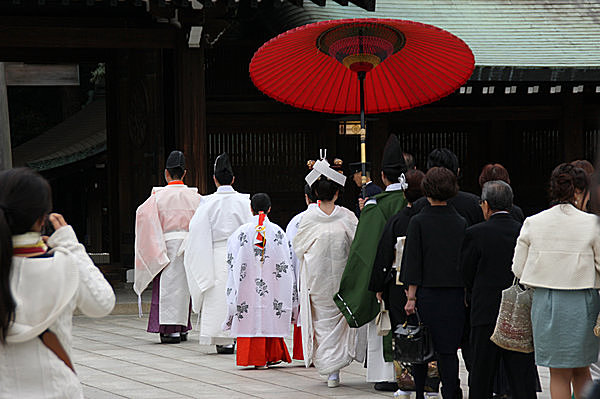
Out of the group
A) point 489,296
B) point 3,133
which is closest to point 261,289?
point 489,296

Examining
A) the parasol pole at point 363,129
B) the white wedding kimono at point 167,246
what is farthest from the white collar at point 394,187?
the white wedding kimono at point 167,246

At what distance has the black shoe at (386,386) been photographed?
6.76 m

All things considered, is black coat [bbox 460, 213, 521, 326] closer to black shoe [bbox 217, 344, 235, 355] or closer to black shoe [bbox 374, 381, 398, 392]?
black shoe [bbox 374, 381, 398, 392]

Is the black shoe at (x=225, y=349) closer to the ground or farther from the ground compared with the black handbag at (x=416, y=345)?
closer to the ground

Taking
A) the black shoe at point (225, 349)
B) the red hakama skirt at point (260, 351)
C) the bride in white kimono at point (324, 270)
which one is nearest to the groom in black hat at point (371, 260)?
A: the bride in white kimono at point (324, 270)

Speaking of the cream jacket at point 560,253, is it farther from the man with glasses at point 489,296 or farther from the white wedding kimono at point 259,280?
the white wedding kimono at point 259,280

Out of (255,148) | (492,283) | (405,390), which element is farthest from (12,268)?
(255,148)

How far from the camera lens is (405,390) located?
20.3 ft

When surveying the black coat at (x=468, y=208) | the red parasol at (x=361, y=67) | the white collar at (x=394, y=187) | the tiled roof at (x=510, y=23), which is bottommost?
the black coat at (x=468, y=208)

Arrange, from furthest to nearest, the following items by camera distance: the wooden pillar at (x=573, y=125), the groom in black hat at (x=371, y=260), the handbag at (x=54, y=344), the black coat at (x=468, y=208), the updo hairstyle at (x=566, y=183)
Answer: the wooden pillar at (x=573, y=125) < the groom in black hat at (x=371, y=260) < the black coat at (x=468, y=208) < the updo hairstyle at (x=566, y=183) < the handbag at (x=54, y=344)

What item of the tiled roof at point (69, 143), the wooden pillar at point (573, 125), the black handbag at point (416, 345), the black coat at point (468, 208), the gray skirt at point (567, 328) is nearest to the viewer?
the gray skirt at point (567, 328)

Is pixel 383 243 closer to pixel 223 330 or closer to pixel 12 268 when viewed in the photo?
pixel 223 330

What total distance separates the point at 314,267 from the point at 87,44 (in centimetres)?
578

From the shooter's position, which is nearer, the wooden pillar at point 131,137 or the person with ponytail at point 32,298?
the person with ponytail at point 32,298
